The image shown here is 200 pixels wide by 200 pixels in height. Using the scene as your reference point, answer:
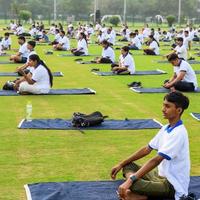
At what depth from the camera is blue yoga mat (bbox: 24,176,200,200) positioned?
5.88 metres

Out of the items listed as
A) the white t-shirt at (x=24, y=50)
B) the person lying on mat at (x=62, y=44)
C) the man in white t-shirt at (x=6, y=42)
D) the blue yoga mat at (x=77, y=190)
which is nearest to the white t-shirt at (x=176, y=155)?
the blue yoga mat at (x=77, y=190)

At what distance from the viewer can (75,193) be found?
6.01m

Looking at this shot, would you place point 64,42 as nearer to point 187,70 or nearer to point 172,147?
point 187,70

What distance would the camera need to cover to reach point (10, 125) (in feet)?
31.2

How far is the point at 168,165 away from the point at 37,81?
24.9ft

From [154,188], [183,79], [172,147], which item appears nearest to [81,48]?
[183,79]

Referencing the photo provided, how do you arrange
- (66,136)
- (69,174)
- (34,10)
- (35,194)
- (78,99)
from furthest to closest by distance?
(34,10) → (78,99) → (66,136) → (69,174) → (35,194)

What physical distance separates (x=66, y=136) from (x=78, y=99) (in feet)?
11.8

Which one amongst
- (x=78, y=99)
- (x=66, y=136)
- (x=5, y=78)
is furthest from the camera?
(x=5, y=78)

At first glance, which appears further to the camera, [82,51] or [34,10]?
[34,10]

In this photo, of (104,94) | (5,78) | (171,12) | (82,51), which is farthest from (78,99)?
(171,12)

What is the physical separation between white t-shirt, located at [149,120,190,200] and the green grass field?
1.45m

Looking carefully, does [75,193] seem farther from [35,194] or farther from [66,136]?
[66,136]

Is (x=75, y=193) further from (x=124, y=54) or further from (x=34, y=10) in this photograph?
(x=34, y=10)
